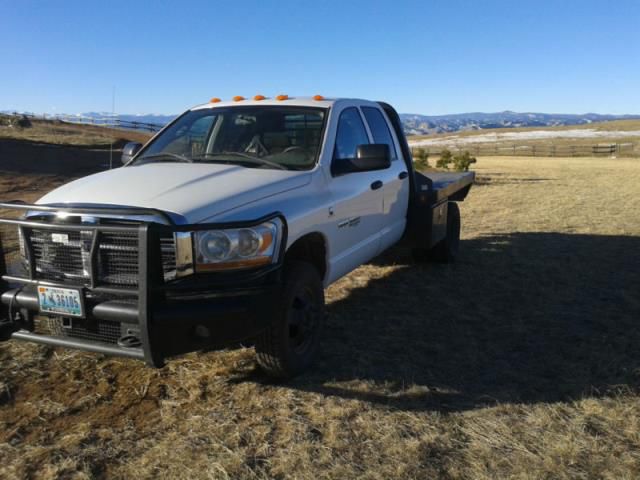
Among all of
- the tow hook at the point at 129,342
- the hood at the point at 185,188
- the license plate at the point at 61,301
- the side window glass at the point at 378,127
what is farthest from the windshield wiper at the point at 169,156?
the side window glass at the point at 378,127

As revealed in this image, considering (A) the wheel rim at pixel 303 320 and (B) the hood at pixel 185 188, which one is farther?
(A) the wheel rim at pixel 303 320

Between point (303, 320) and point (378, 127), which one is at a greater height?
point (378, 127)

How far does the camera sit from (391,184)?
5523mm

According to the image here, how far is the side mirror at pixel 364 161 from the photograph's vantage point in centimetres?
440

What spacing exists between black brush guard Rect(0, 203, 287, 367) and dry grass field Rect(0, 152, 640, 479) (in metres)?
0.50

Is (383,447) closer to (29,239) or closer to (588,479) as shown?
(588,479)

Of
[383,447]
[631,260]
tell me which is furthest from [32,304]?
[631,260]

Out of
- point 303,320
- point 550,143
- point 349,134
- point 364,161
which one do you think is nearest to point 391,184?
point 349,134

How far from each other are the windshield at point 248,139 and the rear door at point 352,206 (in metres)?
0.24

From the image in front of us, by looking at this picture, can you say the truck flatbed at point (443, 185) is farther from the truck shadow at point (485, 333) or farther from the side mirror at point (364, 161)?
the side mirror at point (364, 161)

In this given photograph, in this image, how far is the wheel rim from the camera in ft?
12.6

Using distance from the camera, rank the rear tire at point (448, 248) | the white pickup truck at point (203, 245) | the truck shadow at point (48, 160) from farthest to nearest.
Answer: the truck shadow at point (48, 160) < the rear tire at point (448, 248) < the white pickup truck at point (203, 245)

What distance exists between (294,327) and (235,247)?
87cm

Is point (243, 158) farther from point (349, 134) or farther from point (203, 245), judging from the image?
point (203, 245)
